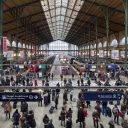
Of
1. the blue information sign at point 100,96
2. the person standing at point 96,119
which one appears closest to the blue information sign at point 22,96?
the blue information sign at point 100,96

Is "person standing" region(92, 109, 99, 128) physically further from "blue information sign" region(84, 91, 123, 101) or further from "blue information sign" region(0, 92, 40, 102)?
"blue information sign" region(0, 92, 40, 102)

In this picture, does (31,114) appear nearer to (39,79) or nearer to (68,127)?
(68,127)

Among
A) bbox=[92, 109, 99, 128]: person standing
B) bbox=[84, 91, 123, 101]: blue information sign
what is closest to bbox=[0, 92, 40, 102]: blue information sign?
bbox=[84, 91, 123, 101]: blue information sign

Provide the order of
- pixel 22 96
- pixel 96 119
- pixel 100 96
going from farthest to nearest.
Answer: pixel 96 119, pixel 100 96, pixel 22 96

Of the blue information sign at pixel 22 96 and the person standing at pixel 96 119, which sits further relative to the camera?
the person standing at pixel 96 119

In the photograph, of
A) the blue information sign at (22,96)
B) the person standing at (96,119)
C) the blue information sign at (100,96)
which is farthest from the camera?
the person standing at (96,119)

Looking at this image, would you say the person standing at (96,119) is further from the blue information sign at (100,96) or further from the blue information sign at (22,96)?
the blue information sign at (22,96)

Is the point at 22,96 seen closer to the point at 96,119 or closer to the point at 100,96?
the point at 100,96

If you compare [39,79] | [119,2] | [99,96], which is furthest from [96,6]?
[99,96]

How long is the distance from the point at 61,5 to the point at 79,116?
27.4 meters

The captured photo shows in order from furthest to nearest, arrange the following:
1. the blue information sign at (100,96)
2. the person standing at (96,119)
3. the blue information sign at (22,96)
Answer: the person standing at (96,119), the blue information sign at (100,96), the blue information sign at (22,96)

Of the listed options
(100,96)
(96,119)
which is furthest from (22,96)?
(96,119)

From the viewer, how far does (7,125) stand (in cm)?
1431

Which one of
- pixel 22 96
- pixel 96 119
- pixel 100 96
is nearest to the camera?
pixel 22 96
